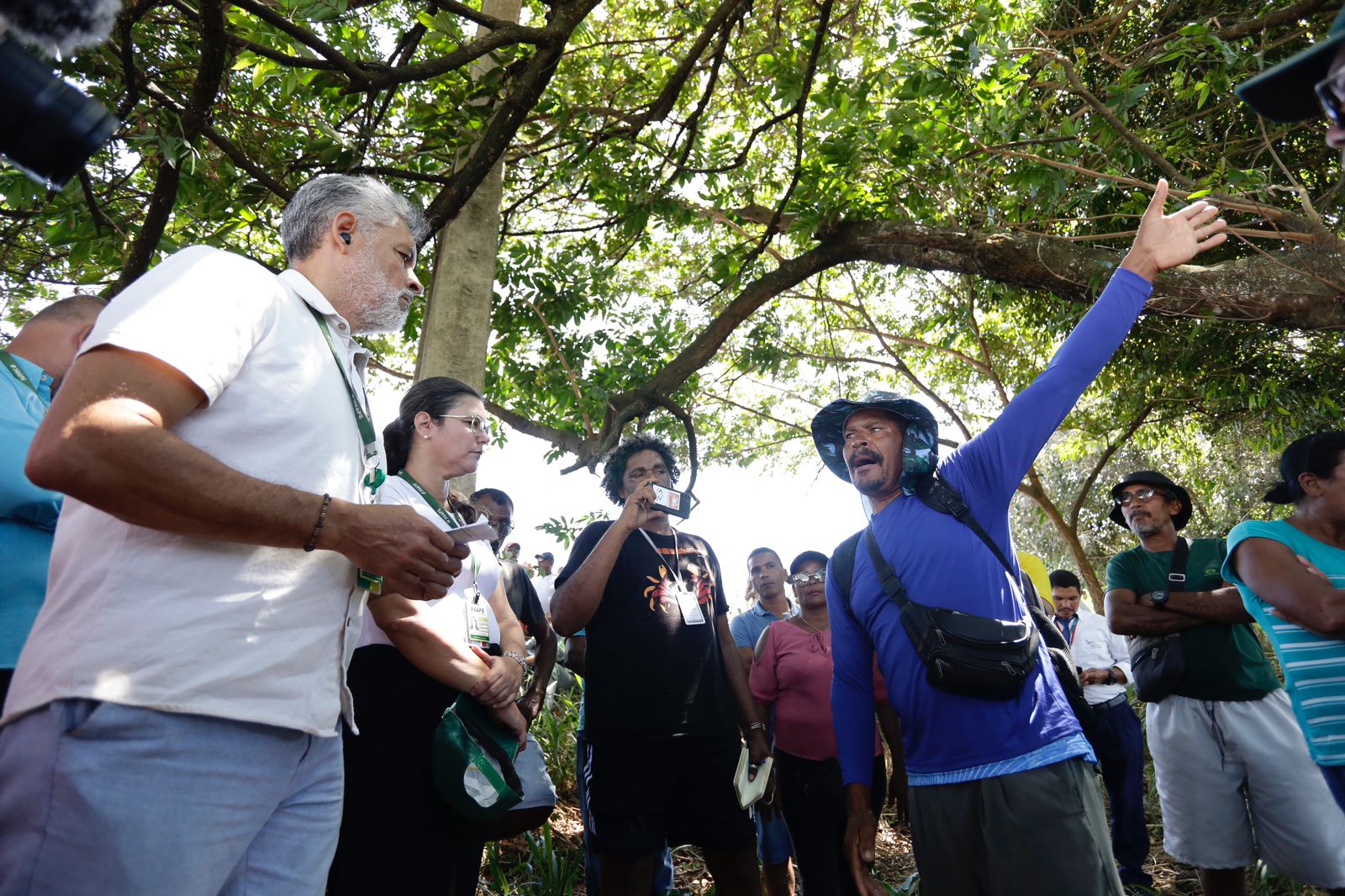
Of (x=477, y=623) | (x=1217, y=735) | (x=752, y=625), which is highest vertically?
(x=752, y=625)

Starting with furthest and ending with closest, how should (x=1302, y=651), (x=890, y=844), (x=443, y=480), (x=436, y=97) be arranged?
(x=890, y=844), (x=436, y=97), (x=1302, y=651), (x=443, y=480)

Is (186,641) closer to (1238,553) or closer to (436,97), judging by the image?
(1238,553)

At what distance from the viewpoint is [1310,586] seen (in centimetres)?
326

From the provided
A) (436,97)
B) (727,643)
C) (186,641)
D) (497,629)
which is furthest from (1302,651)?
(436,97)

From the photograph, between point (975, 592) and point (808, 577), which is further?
point (808, 577)

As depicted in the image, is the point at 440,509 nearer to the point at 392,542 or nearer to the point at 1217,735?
the point at 392,542

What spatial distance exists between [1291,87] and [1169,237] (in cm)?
163

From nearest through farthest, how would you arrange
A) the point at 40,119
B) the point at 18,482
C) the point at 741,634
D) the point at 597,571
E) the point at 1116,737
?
the point at 40,119 < the point at 18,482 < the point at 597,571 < the point at 1116,737 < the point at 741,634

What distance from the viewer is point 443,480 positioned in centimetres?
304

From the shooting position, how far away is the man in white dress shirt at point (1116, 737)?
208 inches

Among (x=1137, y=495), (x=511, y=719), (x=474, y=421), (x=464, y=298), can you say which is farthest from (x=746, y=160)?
(x=511, y=719)

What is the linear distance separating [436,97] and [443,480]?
3.60m

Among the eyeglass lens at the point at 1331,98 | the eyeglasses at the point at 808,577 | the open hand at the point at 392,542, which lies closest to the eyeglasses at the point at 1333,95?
the eyeglass lens at the point at 1331,98

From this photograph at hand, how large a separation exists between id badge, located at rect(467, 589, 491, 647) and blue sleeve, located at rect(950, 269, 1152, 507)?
176 centimetres
